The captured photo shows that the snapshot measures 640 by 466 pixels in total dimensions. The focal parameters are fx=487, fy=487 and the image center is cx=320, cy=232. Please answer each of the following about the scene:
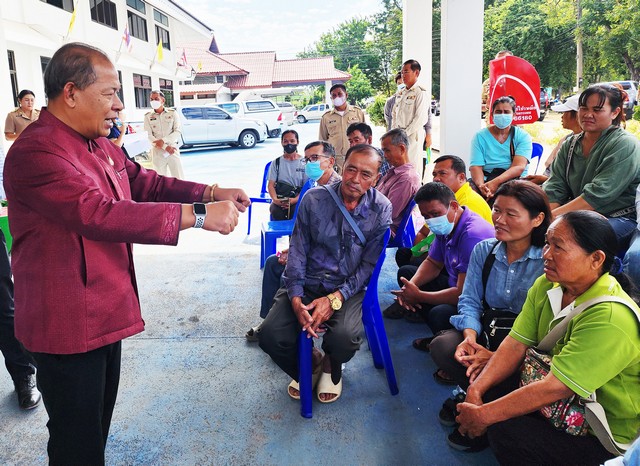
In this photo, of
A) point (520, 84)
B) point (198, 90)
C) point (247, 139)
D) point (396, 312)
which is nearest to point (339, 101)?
point (520, 84)

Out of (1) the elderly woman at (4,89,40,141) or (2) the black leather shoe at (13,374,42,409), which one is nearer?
(2) the black leather shoe at (13,374,42,409)

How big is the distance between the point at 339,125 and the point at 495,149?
7.41ft

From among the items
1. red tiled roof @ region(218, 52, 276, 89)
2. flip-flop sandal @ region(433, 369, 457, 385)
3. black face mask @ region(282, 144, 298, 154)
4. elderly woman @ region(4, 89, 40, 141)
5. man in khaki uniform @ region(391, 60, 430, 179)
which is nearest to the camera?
flip-flop sandal @ region(433, 369, 457, 385)

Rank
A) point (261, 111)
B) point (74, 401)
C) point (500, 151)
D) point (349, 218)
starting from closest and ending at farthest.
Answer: point (74, 401) < point (349, 218) < point (500, 151) < point (261, 111)

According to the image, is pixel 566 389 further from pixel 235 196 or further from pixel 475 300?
pixel 235 196

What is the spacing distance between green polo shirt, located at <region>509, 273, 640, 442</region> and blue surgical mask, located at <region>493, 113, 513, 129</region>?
2851 mm

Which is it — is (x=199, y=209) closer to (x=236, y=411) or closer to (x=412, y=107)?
(x=236, y=411)

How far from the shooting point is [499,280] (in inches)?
87.4

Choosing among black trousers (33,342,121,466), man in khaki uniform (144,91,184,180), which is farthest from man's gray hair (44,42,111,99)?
man in khaki uniform (144,91,184,180)

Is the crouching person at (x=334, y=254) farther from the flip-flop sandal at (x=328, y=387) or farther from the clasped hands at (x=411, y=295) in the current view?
the clasped hands at (x=411, y=295)

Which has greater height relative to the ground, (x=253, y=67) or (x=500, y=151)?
(x=253, y=67)

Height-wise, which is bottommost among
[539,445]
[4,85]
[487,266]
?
[539,445]

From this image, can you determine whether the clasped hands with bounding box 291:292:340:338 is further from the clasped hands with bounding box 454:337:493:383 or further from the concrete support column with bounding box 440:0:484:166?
the concrete support column with bounding box 440:0:484:166

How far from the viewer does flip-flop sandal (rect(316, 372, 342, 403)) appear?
99.7 inches
